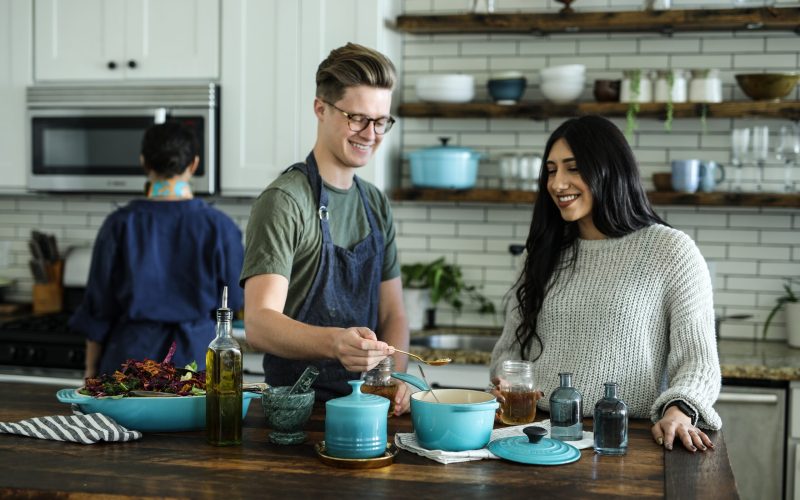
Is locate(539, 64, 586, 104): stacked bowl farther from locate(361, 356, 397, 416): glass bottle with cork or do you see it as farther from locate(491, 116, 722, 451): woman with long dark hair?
locate(361, 356, 397, 416): glass bottle with cork

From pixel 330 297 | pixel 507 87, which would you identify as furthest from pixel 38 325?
pixel 507 87

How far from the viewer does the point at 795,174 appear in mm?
4465

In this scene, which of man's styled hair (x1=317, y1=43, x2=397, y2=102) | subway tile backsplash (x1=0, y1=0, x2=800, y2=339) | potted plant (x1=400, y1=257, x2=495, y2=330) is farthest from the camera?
potted plant (x1=400, y1=257, x2=495, y2=330)

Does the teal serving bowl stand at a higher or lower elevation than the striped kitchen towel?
higher

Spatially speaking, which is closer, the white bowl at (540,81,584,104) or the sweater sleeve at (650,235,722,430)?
the sweater sleeve at (650,235,722,430)

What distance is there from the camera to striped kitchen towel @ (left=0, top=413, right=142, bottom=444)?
217cm

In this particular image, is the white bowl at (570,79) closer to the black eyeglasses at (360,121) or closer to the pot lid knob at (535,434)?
the black eyeglasses at (360,121)

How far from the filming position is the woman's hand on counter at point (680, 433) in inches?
86.4

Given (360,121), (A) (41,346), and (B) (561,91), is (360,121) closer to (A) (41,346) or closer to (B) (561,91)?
(B) (561,91)

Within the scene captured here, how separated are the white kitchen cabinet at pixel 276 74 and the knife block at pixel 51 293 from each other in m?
1.21

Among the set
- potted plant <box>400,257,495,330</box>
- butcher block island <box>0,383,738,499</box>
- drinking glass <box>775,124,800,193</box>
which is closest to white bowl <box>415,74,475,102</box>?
potted plant <box>400,257,495,330</box>

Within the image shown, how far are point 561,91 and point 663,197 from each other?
67 cm

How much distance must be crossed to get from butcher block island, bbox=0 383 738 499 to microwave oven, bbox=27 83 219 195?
2.54 meters

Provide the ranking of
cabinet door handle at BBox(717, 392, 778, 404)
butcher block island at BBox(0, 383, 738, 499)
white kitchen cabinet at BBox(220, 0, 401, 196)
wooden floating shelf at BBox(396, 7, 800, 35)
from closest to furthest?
1. butcher block island at BBox(0, 383, 738, 499)
2. cabinet door handle at BBox(717, 392, 778, 404)
3. wooden floating shelf at BBox(396, 7, 800, 35)
4. white kitchen cabinet at BBox(220, 0, 401, 196)
